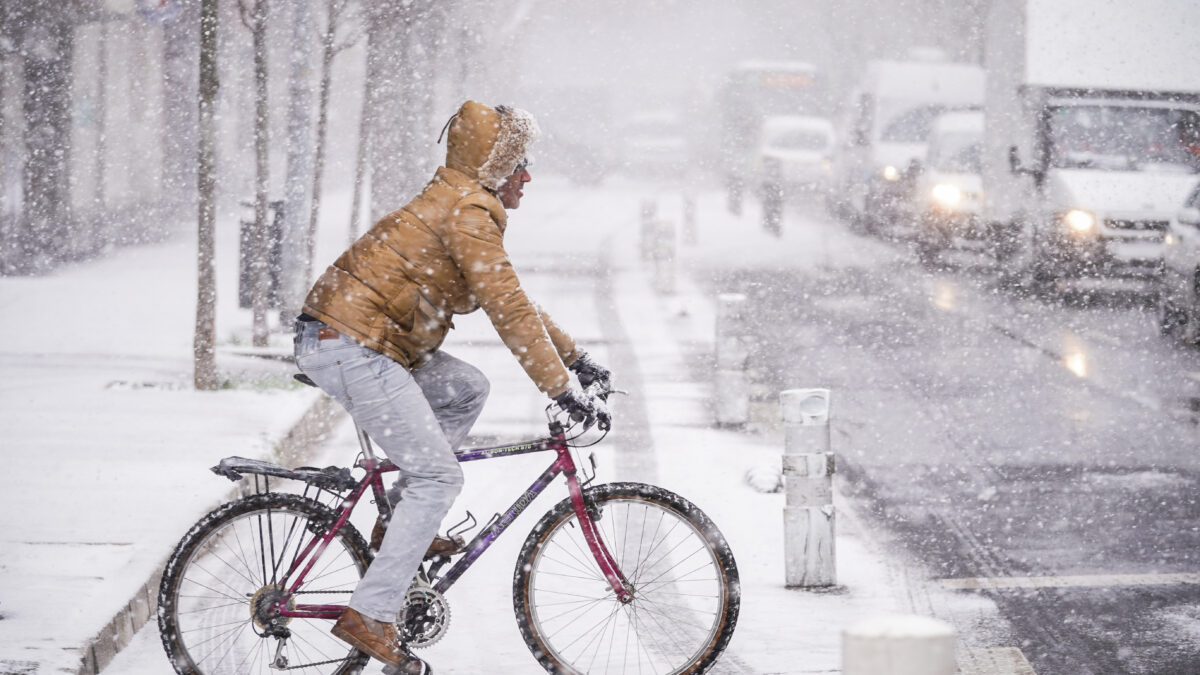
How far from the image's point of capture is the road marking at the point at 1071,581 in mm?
5852

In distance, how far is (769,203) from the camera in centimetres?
2456

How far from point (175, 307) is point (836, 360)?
640 cm

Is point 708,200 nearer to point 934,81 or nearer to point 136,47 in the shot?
point 934,81

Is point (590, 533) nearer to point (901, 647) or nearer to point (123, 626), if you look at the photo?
point (123, 626)

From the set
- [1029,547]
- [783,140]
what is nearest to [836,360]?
[1029,547]

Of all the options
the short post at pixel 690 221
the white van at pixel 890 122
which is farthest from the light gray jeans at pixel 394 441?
the white van at pixel 890 122

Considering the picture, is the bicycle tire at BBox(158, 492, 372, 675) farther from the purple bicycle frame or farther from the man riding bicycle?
the man riding bicycle

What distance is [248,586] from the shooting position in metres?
4.45

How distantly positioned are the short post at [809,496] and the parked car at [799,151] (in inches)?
1029

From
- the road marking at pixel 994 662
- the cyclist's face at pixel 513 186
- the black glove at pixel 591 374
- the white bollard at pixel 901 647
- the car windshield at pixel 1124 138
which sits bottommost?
the road marking at pixel 994 662

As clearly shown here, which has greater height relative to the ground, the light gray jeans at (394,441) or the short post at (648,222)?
the short post at (648,222)

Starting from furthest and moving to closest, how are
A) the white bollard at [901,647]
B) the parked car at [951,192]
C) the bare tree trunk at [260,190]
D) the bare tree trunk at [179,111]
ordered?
the bare tree trunk at [179,111] < the parked car at [951,192] < the bare tree trunk at [260,190] < the white bollard at [901,647]

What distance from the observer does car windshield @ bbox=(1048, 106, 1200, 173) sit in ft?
57.8

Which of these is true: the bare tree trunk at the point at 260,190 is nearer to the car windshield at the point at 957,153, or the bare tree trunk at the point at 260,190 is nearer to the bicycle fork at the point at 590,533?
the bicycle fork at the point at 590,533
